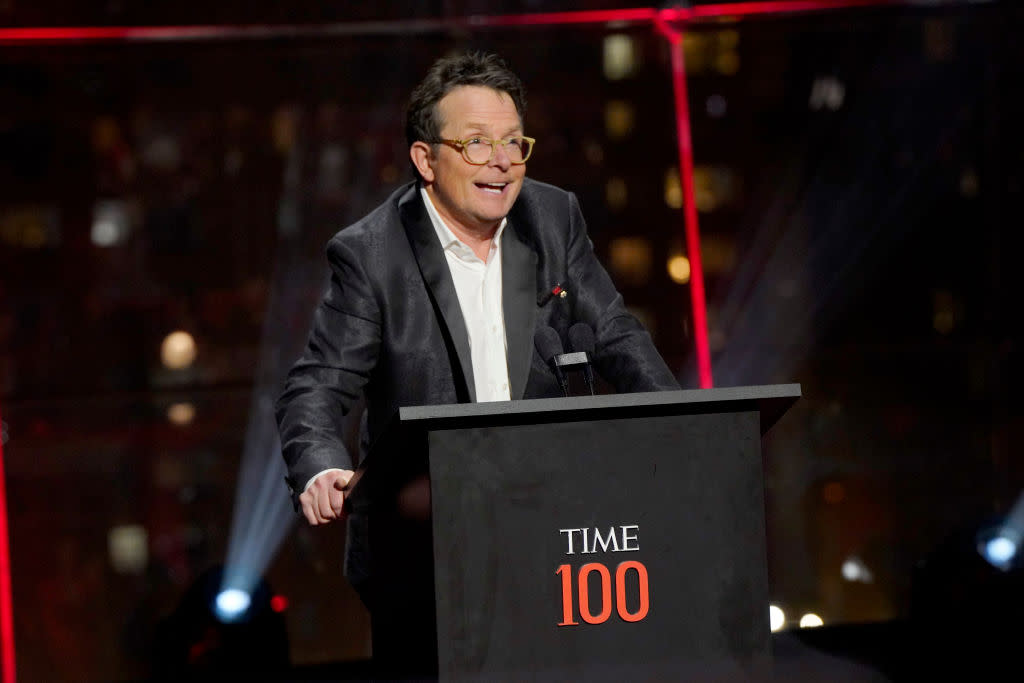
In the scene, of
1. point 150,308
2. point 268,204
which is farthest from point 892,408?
point 150,308

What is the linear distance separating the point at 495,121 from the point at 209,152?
2341 mm

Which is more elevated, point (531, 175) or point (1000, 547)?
point (531, 175)

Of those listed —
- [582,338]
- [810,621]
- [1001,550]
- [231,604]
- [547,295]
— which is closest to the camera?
[582,338]

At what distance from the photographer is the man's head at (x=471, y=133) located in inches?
89.9

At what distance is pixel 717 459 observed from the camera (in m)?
1.65

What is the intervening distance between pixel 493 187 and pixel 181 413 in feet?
7.80

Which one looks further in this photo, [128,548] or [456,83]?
[128,548]

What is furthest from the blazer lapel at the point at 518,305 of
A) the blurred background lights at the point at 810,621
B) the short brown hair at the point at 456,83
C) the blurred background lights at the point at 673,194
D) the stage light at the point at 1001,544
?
the blurred background lights at the point at 810,621

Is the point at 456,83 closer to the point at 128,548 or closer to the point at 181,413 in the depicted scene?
the point at 181,413

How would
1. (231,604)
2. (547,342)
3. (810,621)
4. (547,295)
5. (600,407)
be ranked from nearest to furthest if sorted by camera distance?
(600,407) < (547,342) < (547,295) < (231,604) < (810,621)

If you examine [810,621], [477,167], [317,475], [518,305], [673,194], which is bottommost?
[810,621]

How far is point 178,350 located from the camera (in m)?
4.36

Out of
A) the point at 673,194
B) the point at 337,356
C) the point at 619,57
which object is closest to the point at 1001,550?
the point at 673,194

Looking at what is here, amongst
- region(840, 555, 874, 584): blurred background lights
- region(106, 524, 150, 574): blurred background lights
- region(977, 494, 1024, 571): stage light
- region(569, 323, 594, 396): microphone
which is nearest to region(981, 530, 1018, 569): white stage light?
region(977, 494, 1024, 571): stage light
